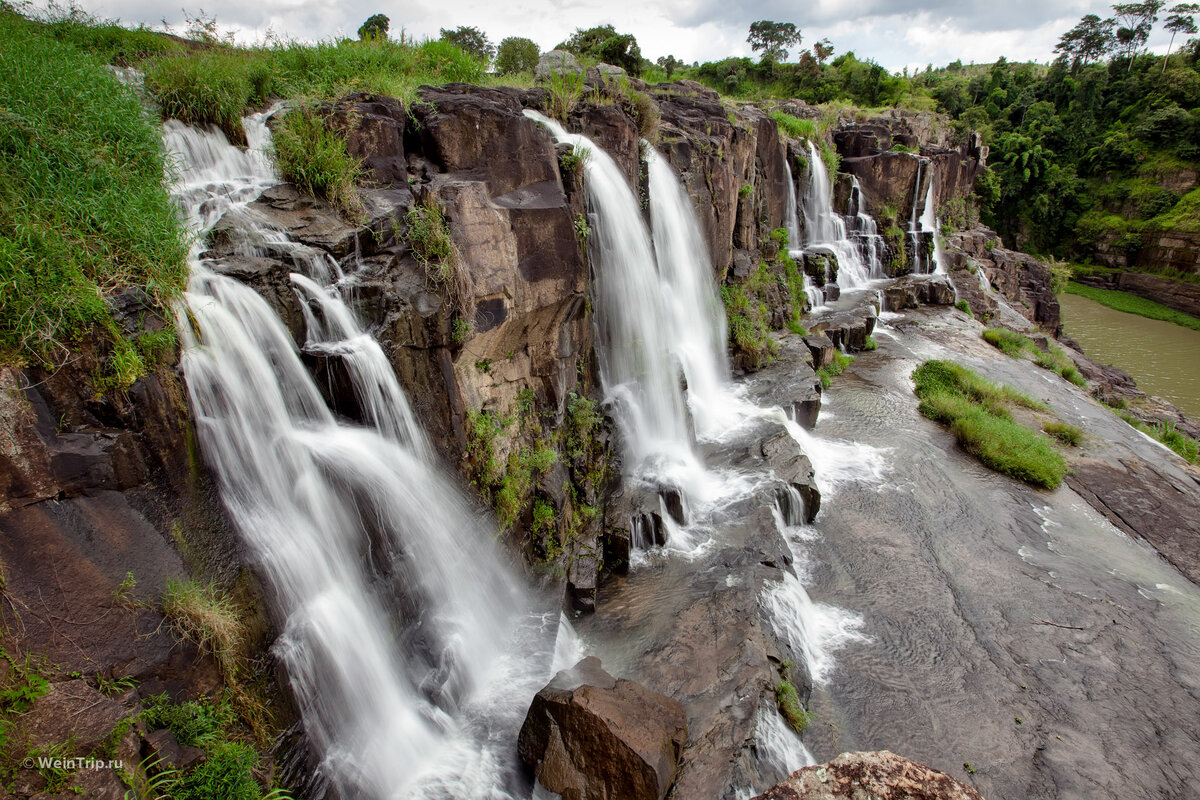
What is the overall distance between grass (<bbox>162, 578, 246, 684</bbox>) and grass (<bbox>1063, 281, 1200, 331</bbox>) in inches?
1726

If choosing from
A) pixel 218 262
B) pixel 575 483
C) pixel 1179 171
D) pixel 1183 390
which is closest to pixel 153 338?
pixel 218 262

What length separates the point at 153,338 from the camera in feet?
14.7

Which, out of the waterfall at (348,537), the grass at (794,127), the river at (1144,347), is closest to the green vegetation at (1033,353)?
the river at (1144,347)

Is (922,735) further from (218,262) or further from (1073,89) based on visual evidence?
(1073,89)

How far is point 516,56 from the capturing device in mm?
15727

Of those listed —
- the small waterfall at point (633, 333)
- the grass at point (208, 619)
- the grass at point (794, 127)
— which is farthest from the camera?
the grass at point (794, 127)

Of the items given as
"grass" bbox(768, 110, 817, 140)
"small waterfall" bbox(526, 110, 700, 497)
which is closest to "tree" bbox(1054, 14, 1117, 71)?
"grass" bbox(768, 110, 817, 140)

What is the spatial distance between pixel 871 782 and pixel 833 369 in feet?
48.1

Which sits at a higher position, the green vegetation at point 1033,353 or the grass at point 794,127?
the grass at point 794,127

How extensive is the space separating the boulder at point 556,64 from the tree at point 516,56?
114 cm

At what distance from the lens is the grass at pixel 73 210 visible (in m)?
4.10

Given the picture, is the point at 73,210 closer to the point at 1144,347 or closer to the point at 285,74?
the point at 285,74

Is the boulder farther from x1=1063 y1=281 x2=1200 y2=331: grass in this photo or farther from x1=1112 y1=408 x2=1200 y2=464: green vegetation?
x1=1063 y1=281 x2=1200 y2=331: grass

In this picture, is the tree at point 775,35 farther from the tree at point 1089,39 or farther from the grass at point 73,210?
the grass at point 73,210
